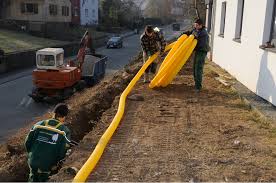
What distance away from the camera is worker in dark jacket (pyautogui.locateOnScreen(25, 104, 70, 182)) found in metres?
5.80

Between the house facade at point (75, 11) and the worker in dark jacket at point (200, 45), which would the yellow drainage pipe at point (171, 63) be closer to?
the worker in dark jacket at point (200, 45)

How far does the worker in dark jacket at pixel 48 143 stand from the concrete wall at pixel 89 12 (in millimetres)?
56899

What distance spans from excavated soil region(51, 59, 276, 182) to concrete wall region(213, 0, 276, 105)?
79 centimetres

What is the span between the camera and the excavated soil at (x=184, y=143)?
19.2 feet

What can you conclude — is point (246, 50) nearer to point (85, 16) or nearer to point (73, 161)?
point (73, 161)

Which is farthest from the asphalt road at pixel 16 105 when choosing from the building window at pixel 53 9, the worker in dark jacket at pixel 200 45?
the building window at pixel 53 9

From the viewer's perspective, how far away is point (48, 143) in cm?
583

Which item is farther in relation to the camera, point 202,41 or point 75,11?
point 75,11

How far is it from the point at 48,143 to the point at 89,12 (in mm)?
60998

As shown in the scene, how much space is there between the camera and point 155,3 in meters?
112

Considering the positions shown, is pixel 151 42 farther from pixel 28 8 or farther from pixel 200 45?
pixel 28 8

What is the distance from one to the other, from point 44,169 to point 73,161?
561mm

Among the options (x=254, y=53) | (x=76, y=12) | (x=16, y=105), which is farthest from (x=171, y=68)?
(x=76, y=12)

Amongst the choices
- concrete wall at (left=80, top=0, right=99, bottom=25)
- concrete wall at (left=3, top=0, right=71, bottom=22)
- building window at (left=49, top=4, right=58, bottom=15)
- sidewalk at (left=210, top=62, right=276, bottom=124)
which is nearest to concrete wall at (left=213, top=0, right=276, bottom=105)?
sidewalk at (left=210, top=62, right=276, bottom=124)
